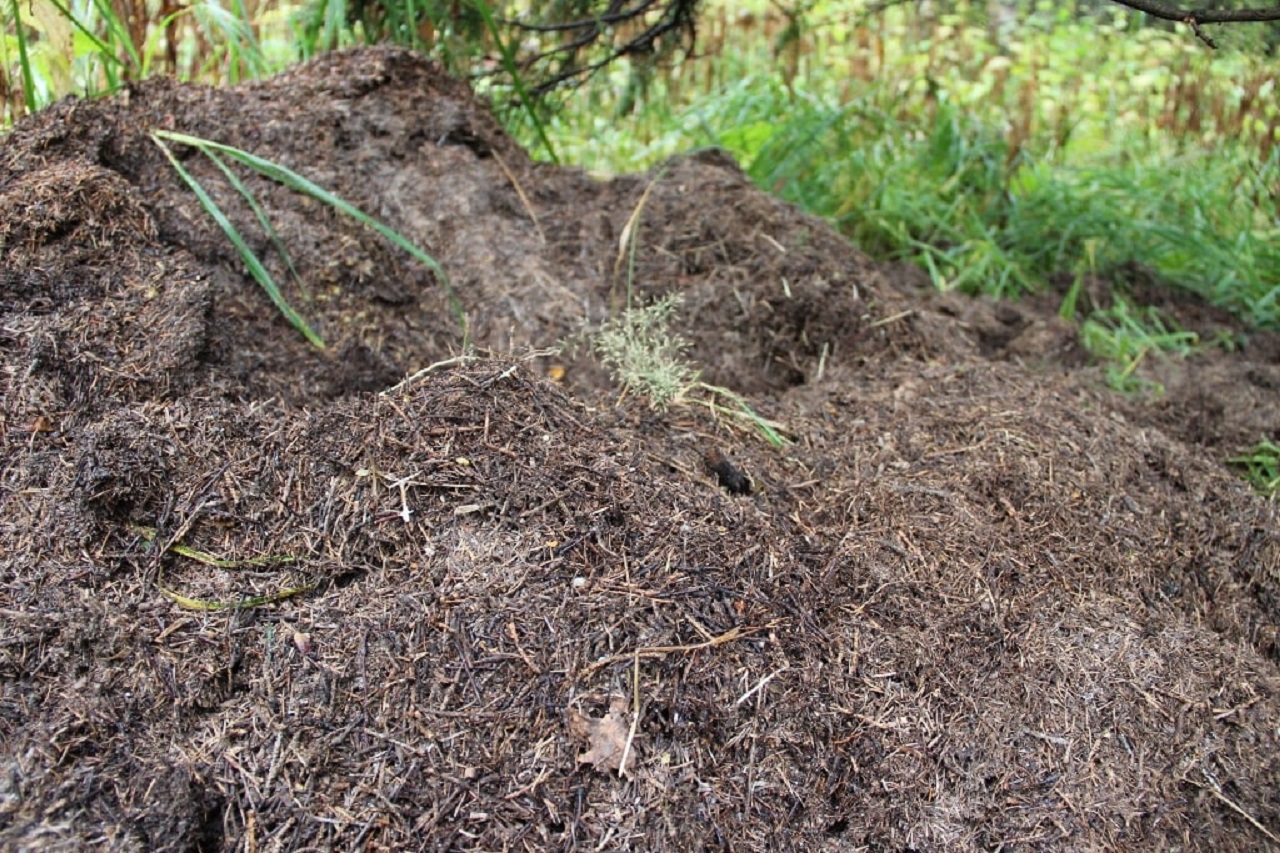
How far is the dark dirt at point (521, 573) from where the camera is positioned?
1549mm

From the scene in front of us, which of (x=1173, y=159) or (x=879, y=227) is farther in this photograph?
(x=1173, y=159)

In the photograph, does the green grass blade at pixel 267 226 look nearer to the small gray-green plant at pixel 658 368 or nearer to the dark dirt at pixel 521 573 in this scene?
the dark dirt at pixel 521 573

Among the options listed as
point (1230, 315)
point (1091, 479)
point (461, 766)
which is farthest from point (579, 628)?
point (1230, 315)

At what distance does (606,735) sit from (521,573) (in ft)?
1.11

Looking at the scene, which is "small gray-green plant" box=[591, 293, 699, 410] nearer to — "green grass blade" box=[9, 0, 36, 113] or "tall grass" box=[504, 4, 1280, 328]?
"tall grass" box=[504, 4, 1280, 328]

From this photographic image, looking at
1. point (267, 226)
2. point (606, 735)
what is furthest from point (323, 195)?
point (606, 735)

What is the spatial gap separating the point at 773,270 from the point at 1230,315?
7.20ft

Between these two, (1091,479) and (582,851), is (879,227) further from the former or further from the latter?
(582,851)

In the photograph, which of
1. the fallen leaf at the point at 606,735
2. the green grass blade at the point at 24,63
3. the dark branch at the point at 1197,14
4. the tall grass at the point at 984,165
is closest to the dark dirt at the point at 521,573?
the fallen leaf at the point at 606,735

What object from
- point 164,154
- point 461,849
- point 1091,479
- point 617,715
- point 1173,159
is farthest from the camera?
point 1173,159

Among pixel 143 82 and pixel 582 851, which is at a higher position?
pixel 143 82

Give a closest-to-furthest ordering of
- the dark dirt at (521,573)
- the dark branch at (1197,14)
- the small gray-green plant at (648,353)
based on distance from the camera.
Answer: the dark dirt at (521,573)
the dark branch at (1197,14)
the small gray-green plant at (648,353)

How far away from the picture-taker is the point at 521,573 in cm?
179

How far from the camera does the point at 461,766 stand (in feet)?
5.07
